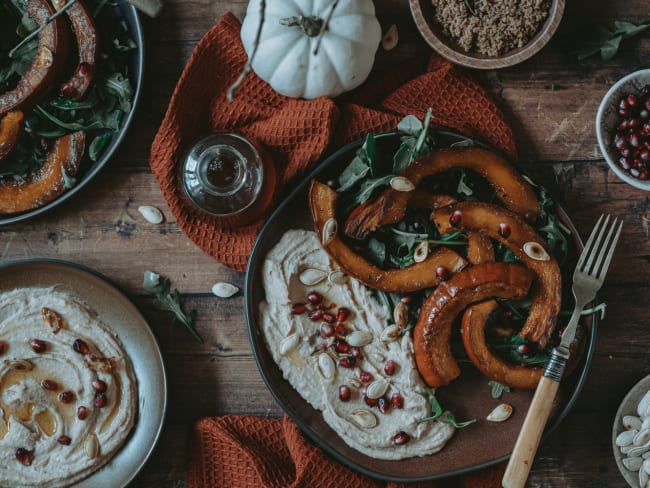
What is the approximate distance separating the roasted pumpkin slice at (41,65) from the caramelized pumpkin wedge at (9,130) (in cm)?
2

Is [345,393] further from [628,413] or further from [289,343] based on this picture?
[628,413]

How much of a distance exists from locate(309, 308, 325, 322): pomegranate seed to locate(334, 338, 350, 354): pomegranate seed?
0.31 feet

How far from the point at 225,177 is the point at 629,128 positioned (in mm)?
1250

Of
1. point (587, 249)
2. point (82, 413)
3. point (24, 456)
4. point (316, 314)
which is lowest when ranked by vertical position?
point (24, 456)

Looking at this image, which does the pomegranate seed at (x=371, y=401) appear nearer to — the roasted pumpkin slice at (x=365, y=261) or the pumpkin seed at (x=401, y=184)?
the roasted pumpkin slice at (x=365, y=261)

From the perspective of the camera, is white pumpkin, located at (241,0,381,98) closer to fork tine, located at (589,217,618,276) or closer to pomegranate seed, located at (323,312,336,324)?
pomegranate seed, located at (323,312,336,324)

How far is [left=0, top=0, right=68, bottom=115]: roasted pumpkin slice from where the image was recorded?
204cm

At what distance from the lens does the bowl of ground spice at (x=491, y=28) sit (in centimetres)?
206

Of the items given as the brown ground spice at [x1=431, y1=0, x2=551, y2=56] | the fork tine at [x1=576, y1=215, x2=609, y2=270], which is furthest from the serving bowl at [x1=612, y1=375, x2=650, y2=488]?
the brown ground spice at [x1=431, y1=0, x2=551, y2=56]

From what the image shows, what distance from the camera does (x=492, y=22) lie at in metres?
2.07

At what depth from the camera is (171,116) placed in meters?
2.08

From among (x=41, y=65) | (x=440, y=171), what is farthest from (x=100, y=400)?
(x=440, y=171)

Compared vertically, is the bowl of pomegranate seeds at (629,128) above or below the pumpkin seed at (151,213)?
above

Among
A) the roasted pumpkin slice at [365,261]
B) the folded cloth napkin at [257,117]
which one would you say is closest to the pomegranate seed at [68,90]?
the folded cloth napkin at [257,117]
